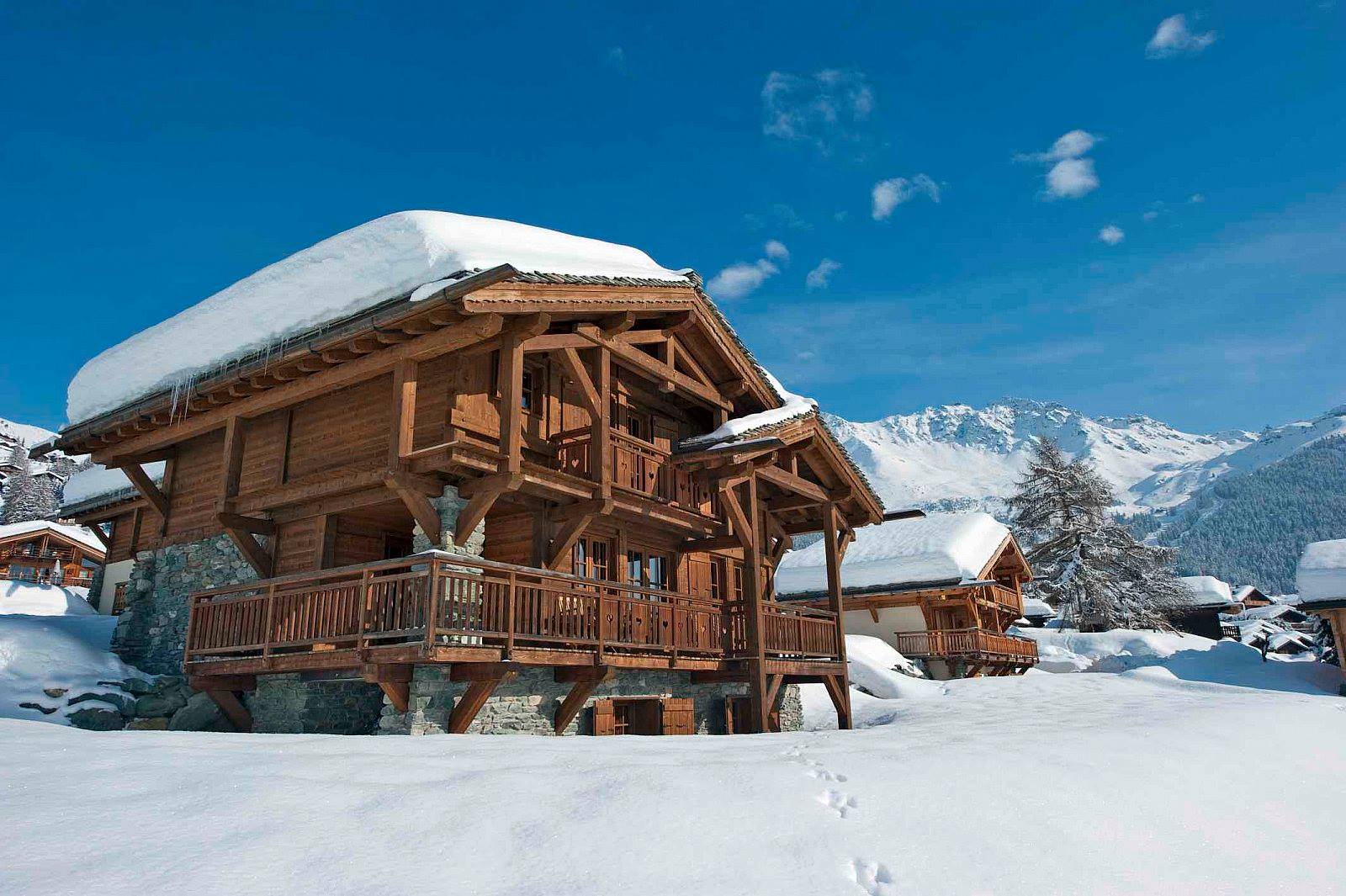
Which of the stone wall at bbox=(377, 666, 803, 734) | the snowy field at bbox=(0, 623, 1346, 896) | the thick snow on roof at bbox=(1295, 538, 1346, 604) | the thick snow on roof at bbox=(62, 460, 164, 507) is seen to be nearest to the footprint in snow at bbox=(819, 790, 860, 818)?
the snowy field at bbox=(0, 623, 1346, 896)

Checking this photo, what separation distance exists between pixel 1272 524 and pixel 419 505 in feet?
597

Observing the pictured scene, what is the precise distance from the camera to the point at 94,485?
2347 cm

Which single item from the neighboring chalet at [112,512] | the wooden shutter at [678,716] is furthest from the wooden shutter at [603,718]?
the neighboring chalet at [112,512]

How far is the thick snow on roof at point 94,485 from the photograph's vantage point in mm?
22688

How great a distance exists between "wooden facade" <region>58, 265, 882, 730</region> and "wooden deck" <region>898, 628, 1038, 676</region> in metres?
14.6

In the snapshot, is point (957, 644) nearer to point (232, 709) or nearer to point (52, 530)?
point (232, 709)

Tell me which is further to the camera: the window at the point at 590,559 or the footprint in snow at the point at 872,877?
the window at the point at 590,559

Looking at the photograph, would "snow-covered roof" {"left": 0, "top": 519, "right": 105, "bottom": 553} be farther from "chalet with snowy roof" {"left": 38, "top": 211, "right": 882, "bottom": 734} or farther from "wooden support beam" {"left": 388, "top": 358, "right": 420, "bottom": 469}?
"wooden support beam" {"left": 388, "top": 358, "right": 420, "bottom": 469}

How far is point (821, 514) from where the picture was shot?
21.0 m

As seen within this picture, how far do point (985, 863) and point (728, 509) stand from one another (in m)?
11.8

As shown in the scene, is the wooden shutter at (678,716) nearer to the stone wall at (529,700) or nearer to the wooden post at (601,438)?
the stone wall at (529,700)

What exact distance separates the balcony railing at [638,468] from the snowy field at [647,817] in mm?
6669

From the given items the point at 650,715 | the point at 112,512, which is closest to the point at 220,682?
the point at 650,715

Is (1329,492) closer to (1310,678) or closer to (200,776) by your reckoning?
(1310,678)
